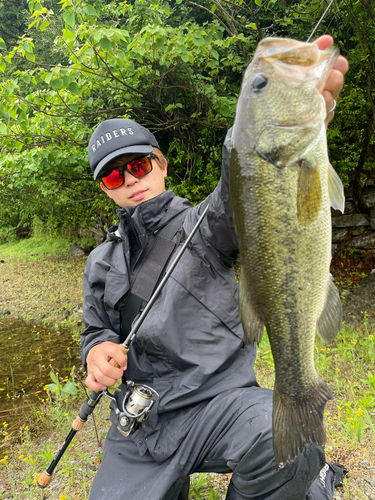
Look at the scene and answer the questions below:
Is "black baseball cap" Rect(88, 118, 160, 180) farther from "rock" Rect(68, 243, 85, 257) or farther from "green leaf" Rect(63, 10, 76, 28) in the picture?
"rock" Rect(68, 243, 85, 257)

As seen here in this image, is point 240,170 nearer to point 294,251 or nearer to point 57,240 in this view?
point 294,251

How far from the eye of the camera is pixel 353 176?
7.86 meters

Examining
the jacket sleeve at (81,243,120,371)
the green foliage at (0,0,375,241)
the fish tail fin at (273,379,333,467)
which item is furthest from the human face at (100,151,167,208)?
the green foliage at (0,0,375,241)

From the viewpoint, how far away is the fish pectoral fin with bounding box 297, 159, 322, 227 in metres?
1.35

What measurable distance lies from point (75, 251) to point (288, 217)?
50.1 feet

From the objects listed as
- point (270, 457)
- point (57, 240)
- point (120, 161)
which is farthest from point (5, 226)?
point (270, 457)

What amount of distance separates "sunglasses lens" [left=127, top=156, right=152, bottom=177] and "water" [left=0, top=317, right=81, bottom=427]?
Answer: 3601 mm

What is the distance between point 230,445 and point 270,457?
0.83 feet

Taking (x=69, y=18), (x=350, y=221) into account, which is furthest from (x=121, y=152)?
(x=350, y=221)

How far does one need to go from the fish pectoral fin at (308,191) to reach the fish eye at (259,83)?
330 millimetres

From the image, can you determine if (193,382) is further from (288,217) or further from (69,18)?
(69,18)

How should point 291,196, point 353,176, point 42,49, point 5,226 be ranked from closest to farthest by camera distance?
1. point 291,196
2. point 353,176
3. point 42,49
4. point 5,226

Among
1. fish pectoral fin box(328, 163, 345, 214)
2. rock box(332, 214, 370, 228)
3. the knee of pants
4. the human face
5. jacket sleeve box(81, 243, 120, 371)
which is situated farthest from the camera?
rock box(332, 214, 370, 228)

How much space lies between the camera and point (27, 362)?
237 inches
